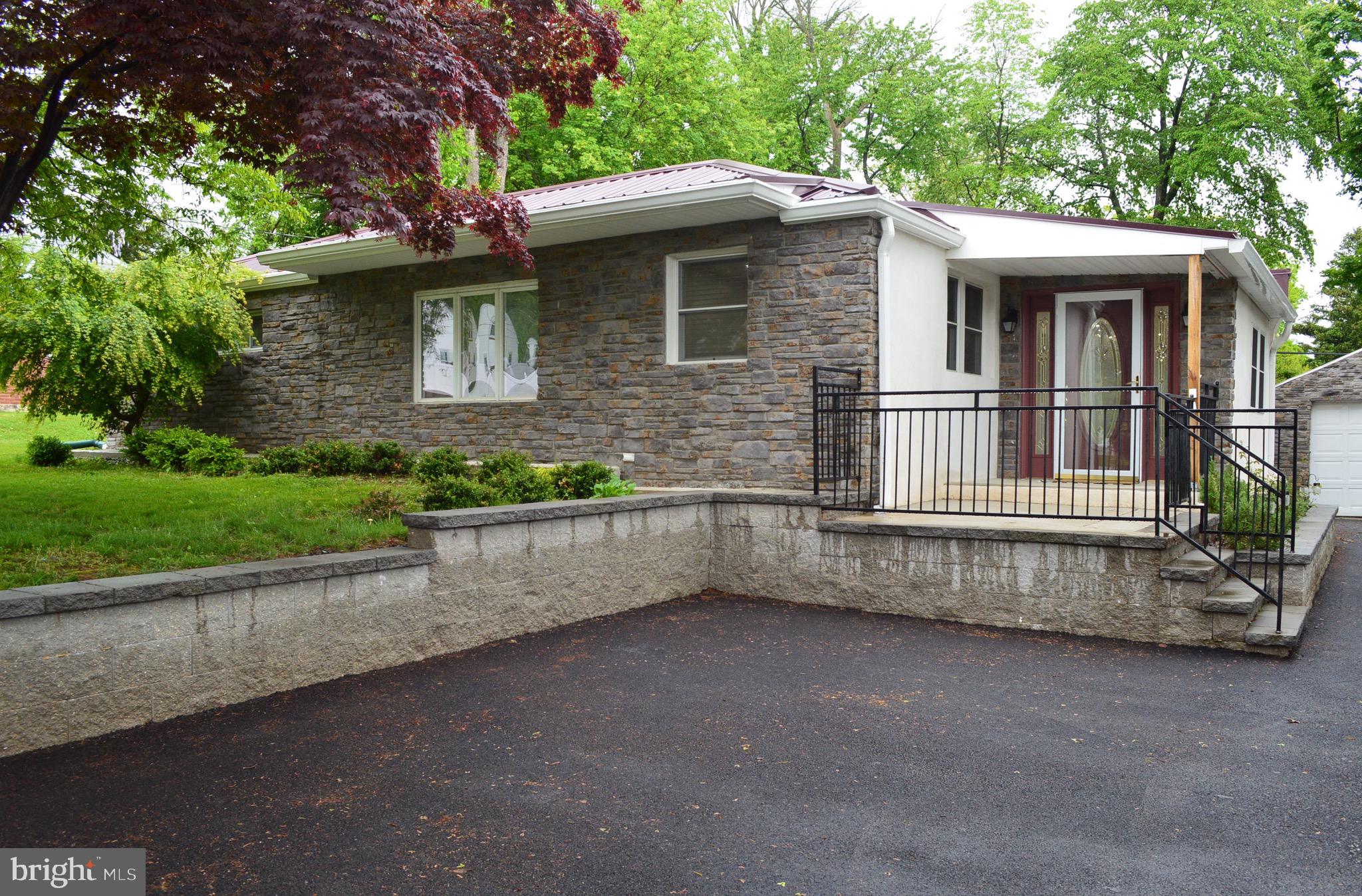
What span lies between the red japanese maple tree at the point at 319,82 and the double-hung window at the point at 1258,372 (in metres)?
8.83

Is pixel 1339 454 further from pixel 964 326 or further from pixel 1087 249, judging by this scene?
pixel 1087 249

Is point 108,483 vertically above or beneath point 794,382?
beneath

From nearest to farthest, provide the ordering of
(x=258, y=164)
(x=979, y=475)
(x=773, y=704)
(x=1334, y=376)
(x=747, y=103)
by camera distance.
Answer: (x=773, y=704), (x=258, y=164), (x=979, y=475), (x=1334, y=376), (x=747, y=103)

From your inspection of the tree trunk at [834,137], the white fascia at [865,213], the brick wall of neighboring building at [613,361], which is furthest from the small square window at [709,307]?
the tree trunk at [834,137]

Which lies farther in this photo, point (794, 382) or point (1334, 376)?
point (1334, 376)

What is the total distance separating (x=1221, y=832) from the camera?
10.9ft

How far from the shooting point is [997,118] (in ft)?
79.9

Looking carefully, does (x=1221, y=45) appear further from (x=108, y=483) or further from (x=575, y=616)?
(x=108, y=483)

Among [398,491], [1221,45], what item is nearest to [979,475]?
[398,491]

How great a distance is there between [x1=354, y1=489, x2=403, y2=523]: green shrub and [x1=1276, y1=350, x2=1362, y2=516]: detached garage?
1547 cm

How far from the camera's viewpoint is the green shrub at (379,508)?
22.9 ft

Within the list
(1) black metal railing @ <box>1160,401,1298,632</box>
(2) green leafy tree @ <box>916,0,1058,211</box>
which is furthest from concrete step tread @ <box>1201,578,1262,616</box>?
(2) green leafy tree @ <box>916,0,1058,211</box>

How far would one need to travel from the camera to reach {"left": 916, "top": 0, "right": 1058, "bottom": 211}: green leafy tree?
74.7ft

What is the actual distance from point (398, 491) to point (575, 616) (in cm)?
236
